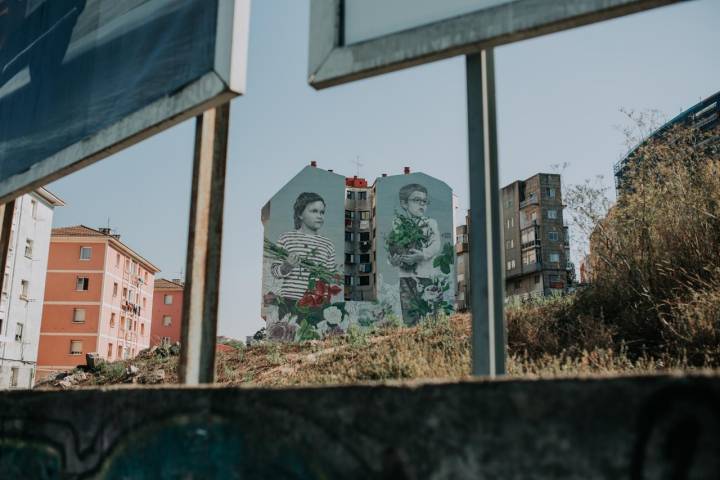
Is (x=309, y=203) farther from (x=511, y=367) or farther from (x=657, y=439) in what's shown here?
(x=657, y=439)

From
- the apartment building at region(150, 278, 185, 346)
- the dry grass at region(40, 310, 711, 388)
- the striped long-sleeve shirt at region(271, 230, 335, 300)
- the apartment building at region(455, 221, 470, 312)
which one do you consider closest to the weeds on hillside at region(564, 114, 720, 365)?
the dry grass at region(40, 310, 711, 388)

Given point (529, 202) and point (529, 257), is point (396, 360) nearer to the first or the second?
point (529, 257)

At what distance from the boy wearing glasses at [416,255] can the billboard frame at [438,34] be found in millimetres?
42903

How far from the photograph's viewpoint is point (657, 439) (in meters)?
1.38

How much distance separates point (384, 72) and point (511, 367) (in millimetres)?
4326

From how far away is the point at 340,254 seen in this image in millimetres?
45438

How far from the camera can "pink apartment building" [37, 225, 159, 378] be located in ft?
162

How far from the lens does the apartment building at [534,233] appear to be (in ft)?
196

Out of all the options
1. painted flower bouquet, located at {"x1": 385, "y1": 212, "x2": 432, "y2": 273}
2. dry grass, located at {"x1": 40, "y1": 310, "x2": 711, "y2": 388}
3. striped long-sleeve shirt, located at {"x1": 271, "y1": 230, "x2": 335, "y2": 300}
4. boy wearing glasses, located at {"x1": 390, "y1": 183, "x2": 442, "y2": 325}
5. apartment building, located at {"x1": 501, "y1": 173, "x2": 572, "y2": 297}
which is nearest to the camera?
dry grass, located at {"x1": 40, "y1": 310, "x2": 711, "y2": 388}

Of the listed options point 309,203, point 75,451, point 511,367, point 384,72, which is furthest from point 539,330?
point 309,203

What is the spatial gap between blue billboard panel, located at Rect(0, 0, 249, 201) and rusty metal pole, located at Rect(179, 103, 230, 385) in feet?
0.55

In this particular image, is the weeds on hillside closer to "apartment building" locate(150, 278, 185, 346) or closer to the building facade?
the building facade

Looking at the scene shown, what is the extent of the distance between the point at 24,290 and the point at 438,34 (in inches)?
1613

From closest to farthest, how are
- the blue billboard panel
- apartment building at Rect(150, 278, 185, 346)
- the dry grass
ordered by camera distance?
the blue billboard panel → the dry grass → apartment building at Rect(150, 278, 185, 346)
